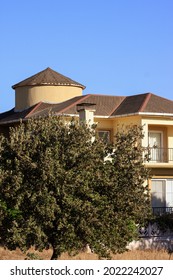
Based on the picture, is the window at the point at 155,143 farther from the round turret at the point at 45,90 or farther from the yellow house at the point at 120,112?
the round turret at the point at 45,90

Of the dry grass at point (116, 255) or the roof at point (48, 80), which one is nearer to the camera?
the dry grass at point (116, 255)

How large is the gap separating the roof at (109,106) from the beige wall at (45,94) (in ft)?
2.54

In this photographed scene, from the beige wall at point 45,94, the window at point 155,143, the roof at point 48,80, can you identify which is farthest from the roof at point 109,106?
the roof at point 48,80

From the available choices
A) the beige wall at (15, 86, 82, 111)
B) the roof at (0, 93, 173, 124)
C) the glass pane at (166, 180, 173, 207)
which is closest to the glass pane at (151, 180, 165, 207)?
the glass pane at (166, 180, 173, 207)

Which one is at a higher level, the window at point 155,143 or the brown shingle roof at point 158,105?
the brown shingle roof at point 158,105

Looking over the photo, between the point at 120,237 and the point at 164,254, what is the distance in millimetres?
6351

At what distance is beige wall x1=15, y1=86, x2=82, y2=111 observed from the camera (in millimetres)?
48375

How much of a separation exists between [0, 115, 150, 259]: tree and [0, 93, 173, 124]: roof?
17.5 m

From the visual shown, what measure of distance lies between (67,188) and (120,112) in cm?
2104

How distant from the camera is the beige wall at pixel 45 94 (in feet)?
159
